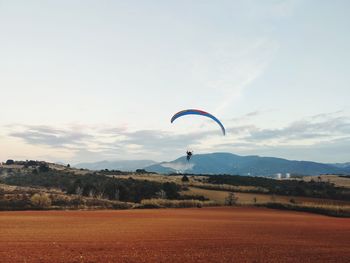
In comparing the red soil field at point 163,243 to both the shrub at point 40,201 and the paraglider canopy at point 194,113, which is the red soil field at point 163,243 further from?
the paraglider canopy at point 194,113

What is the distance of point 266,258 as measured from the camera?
18531 mm

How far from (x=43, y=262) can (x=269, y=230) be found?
59.8ft

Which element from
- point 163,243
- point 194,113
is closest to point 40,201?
point 194,113

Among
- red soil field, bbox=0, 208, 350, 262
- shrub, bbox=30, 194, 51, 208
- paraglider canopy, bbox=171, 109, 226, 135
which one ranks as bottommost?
red soil field, bbox=0, 208, 350, 262

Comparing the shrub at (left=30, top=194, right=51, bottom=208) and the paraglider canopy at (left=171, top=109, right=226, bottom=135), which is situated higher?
the paraglider canopy at (left=171, top=109, right=226, bottom=135)

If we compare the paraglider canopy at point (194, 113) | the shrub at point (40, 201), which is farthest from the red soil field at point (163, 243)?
the paraglider canopy at point (194, 113)

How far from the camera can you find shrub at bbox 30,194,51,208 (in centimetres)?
4543

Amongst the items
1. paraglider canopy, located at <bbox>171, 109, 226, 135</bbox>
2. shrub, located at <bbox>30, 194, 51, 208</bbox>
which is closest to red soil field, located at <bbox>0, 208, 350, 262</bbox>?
shrub, located at <bbox>30, 194, 51, 208</bbox>

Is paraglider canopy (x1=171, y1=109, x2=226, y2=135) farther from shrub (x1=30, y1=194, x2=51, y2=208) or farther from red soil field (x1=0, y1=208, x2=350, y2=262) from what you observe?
red soil field (x1=0, y1=208, x2=350, y2=262)

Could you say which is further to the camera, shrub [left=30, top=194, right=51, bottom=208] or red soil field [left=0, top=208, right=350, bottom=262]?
shrub [left=30, top=194, right=51, bottom=208]

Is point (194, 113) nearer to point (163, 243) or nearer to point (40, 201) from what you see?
point (40, 201)

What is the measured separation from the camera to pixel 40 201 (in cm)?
4597

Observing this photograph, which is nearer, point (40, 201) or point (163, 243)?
point (163, 243)

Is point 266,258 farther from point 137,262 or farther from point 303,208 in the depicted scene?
point 303,208
